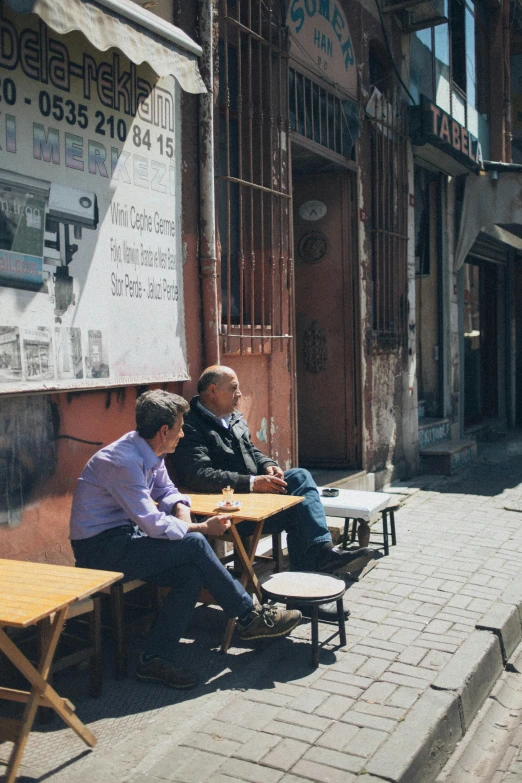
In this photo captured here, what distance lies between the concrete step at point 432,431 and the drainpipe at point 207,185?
17.4 feet

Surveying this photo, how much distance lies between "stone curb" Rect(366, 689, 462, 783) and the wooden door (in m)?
4.82

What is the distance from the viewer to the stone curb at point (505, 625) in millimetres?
4520

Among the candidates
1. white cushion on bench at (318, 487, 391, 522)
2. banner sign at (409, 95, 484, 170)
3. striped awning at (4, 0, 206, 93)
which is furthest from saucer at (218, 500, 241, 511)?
banner sign at (409, 95, 484, 170)

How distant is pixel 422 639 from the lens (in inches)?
174

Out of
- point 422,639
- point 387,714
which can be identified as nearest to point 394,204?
point 422,639

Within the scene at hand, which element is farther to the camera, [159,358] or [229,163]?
[229,163]

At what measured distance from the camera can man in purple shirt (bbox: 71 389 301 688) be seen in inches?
149

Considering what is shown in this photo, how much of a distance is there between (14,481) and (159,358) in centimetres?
141

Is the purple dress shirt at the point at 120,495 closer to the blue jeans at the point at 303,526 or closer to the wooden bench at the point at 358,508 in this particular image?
the blue jeans at the point at 303,526

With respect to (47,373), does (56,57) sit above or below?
above

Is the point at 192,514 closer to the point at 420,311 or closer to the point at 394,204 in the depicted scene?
the point at 394,204

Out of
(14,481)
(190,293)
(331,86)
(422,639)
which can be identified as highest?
(331,86)

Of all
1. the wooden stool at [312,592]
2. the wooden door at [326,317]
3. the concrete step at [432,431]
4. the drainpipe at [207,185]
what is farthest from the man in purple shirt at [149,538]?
the concrete step at [432,431]

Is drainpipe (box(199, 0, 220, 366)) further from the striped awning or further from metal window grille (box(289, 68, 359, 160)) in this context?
metal window grille (box(289, 68, 359, 160))
